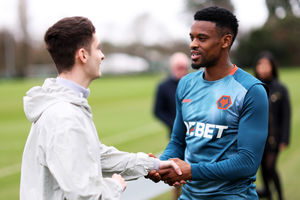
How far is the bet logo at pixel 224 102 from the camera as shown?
2740 millimetres

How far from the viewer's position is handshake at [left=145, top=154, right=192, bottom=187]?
2877mm

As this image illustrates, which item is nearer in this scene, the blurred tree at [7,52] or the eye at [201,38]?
the eye at [201,38]

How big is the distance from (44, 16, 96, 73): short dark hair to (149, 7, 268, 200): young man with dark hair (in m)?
0.94

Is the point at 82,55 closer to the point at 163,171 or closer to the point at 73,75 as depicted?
the point at 73,75

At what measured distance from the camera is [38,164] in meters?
2.25

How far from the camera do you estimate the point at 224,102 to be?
276 centimetres

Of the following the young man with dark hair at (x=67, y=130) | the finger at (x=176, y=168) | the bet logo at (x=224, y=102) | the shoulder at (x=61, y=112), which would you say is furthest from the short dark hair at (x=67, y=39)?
the finger at (x=176, y=168)

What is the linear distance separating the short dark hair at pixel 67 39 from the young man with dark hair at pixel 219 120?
0.94 meters

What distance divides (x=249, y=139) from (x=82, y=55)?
4.05 ft

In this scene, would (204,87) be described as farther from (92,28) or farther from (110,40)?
(110,40)

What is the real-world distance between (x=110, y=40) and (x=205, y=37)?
63.9 metres

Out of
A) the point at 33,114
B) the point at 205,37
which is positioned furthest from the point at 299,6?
the point at 33,114

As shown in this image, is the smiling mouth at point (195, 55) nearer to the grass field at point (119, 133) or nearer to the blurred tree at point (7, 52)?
the grass field at point (119, 133)

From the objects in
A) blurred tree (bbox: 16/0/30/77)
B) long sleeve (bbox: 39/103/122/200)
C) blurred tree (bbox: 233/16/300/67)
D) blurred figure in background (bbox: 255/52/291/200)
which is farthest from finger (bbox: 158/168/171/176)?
blurred tree (bbox: 16/0/30/77)
